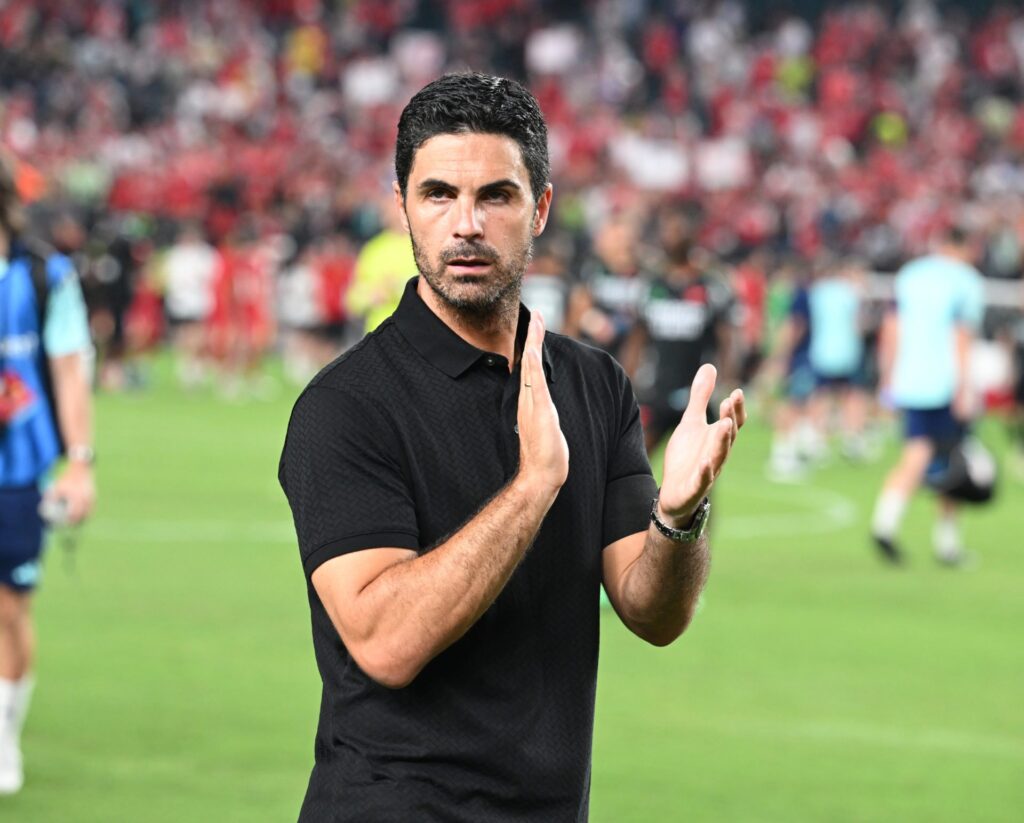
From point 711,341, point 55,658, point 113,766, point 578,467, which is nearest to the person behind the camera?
point 578,467

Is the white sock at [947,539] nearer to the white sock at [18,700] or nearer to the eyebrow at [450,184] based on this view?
the white sock at [18,700]

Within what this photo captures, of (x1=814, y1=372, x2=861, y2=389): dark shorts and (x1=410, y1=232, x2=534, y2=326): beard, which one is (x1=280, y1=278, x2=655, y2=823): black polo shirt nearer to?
(x1=410, y1=232, x2=534, y2=326): beard

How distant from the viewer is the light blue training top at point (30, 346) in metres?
7.14

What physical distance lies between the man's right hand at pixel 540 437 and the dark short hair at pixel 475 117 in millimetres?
392

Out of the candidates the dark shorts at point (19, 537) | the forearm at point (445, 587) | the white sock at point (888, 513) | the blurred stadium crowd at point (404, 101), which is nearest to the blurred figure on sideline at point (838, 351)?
the blurred stadium crowd at point (404, 101)

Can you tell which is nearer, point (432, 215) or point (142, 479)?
point (432, 215)

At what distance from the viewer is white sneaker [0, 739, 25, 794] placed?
24.1 ft

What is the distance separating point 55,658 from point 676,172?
1126 inches

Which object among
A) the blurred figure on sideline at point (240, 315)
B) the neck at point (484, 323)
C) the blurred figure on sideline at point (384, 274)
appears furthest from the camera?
the blurred figure on sideline at point (240, 315)

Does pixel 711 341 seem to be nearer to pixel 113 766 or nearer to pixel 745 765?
pixel 745 765

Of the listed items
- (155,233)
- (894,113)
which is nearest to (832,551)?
(155,233)

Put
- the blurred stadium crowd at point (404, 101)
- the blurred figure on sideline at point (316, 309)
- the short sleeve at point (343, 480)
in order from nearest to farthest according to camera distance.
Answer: the short sleeve at point (343, 480), the blurred stadium crowd at point (404, 101), the blurred figure on sideline at point (316, 309)

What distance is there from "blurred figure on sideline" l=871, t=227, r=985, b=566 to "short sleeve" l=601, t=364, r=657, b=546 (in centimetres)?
1006

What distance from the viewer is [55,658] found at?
32.3 ft
